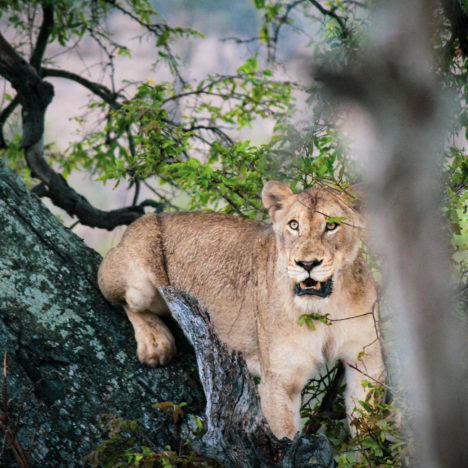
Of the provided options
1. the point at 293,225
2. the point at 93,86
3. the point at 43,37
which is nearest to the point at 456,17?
the point at 293,225

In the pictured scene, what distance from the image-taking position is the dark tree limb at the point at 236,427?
3.19m

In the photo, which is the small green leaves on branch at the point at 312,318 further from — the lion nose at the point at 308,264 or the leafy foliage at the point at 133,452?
the leafy foliage at the point at 133,452

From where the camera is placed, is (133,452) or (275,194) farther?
(275,194)

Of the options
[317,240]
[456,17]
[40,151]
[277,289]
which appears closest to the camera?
[456,17]

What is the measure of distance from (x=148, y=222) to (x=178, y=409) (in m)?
2.00

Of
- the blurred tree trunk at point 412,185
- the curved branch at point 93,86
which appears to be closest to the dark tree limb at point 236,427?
the blurred tree trunk at point 412,185

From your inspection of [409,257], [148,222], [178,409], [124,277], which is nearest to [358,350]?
[178,409]

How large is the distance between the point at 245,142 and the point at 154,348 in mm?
1556

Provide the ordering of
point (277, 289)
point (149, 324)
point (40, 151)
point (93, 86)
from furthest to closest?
point (93, 86) < point (40, 151) < point (149, 324) < point (277, 289)

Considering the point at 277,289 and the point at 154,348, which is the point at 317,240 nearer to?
the point at 277,289

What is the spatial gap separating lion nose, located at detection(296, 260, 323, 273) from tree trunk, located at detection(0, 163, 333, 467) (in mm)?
575

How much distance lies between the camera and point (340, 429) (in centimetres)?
446

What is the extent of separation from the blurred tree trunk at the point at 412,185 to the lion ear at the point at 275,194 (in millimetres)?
2359

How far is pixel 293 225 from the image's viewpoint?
13.9ft
